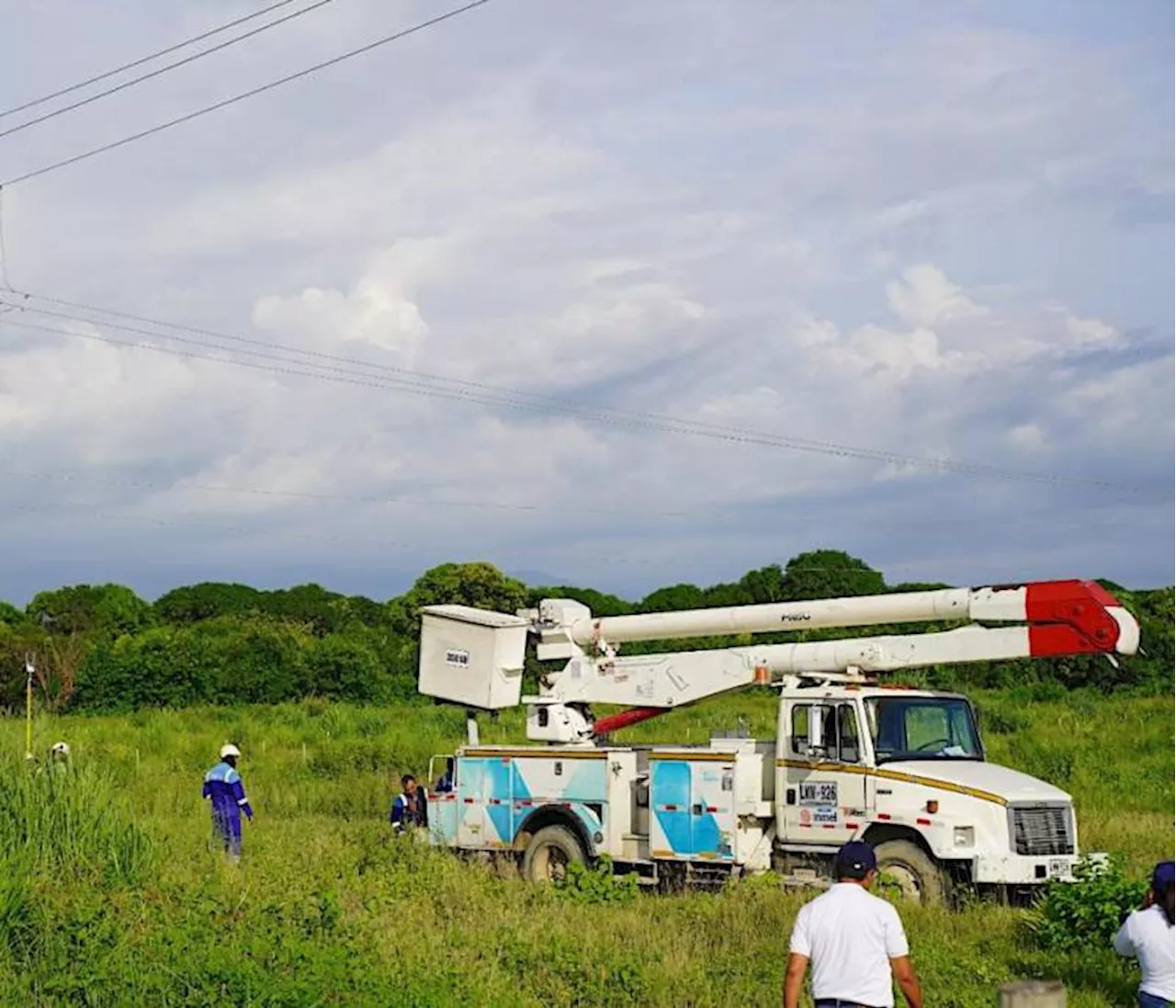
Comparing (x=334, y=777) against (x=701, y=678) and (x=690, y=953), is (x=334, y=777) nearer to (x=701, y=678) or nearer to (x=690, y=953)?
(x=701, y=678)

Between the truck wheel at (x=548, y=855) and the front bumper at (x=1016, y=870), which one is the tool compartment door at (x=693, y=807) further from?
the front bumper at (x=1016, y=870)

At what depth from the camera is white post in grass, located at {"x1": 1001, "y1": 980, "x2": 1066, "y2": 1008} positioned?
7.02 m

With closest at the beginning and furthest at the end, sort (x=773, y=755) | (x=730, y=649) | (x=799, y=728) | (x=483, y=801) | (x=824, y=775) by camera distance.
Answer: (x=824, y=775) → (x=799, y=728) → (x=773, y=755) → (x=730, y=649) → (x=483, y=801)

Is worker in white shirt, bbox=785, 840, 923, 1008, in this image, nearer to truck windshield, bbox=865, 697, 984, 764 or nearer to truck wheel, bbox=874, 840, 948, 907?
truck wheel, bbox=874, 840, 948, 907

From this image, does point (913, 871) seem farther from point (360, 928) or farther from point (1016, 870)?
point (360, 928)

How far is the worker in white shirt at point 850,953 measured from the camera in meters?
8.34

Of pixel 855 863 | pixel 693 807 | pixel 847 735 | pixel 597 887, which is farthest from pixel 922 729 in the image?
pixel 855 863

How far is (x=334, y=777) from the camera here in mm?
31438

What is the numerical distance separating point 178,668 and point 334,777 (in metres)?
18.7

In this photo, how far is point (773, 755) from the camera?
18.1 meters

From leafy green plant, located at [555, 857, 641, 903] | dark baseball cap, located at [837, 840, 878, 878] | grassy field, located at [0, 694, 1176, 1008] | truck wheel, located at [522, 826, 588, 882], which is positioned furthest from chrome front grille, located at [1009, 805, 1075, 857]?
dark baseball cap, located at [837, 840, 878, 878]

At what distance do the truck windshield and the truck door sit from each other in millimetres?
266

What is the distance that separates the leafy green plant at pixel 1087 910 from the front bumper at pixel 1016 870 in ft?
5.21

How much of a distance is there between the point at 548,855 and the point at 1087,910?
7.19 metres
